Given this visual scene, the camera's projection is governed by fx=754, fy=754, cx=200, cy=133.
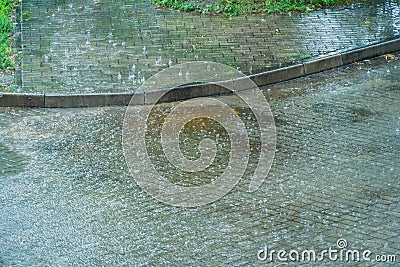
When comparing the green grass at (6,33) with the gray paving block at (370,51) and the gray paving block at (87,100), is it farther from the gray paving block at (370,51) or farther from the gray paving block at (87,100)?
the gray paving block at (370,51)

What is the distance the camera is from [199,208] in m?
6.81

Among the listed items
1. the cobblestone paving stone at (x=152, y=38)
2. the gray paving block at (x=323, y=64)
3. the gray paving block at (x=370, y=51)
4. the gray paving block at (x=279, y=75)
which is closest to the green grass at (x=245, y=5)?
the cobblestone paving stone at (x=152, y=38)

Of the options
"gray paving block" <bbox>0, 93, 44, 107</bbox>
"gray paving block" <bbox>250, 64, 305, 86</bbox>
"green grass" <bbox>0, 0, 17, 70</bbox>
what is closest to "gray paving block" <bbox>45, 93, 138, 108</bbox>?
"gray paving block" <bbox>0, 93, 44, 107</bbox>

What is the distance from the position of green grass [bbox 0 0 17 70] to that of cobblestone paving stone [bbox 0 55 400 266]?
1521mm

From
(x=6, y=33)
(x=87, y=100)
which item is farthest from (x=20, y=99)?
(x=6, y=33)

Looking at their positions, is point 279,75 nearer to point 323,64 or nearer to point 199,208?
point 323,64

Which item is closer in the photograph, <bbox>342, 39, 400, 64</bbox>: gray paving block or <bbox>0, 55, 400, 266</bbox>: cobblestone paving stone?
<bbox>0, 55, 400, 266</bbox>: cobblestone paving stone

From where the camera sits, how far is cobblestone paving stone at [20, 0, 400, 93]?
33.4 ft

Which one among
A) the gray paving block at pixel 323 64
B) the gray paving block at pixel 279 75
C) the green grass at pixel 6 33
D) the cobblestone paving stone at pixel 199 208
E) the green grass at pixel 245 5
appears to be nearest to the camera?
the cobblestone paving stone at pixel 199 208

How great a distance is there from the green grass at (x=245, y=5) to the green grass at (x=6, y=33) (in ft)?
8.31

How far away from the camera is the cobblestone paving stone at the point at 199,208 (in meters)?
6.06

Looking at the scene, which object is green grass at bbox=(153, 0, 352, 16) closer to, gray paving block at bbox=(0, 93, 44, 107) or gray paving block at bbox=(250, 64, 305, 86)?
gray paving block at bbox=(250, 64, 305, 86)

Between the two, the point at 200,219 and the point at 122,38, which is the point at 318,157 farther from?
the point at 122,38

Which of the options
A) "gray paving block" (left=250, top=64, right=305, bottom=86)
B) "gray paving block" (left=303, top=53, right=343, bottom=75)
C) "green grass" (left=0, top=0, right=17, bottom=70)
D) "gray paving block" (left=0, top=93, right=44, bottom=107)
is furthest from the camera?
"gray paving block" (left=303, top=53, right=343, bottom=75)
